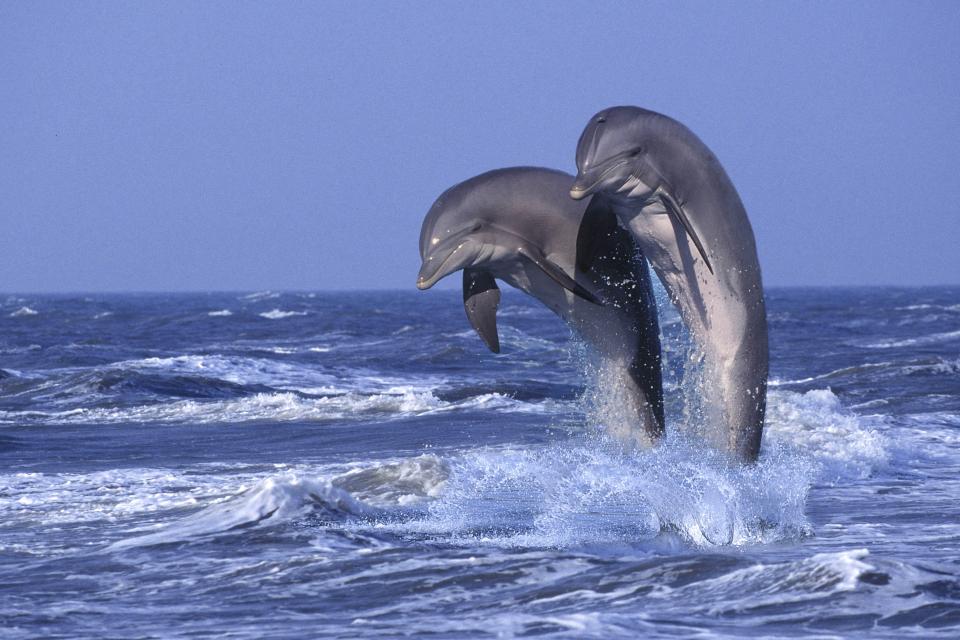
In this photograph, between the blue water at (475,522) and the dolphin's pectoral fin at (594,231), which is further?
the dolphin's pectoral fin at (594,231)

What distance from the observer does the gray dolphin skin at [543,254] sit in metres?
8.52

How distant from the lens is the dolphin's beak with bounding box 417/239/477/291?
845cm

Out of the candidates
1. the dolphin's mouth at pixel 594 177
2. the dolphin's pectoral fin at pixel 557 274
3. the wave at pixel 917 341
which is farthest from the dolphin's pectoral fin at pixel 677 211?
the wave at pixel 917 341

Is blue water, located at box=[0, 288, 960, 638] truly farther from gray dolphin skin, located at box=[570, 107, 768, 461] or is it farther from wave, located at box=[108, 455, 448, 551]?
gray dolphin skin, located at box=[570, 107, 768, 461]

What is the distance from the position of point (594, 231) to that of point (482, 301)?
2.99 feet

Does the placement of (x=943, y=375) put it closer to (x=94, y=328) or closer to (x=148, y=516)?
(x=148, y=516)

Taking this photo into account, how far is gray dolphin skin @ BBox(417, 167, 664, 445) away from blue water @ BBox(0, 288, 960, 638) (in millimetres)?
474

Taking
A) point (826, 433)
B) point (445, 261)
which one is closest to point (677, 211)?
point (445, 261)

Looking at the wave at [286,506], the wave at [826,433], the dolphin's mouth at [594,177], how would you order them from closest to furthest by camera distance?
the dolphin's mouth at [594,177], the wave at [286,506], the wave at [826,433]

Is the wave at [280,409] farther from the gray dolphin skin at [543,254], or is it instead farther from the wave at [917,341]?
the wave at [917,341]

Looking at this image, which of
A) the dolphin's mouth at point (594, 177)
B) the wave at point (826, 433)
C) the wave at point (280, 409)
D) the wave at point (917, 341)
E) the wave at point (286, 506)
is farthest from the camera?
the wave at point (917, 341)

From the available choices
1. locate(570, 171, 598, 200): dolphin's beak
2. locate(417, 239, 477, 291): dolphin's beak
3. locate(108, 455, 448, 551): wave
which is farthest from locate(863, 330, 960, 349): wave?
locate(570, 171, 598, 200): dolphin's beak

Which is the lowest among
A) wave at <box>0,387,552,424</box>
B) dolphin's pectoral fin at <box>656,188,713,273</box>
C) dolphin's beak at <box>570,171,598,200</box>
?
wave at <box>0,387,552,424</box>

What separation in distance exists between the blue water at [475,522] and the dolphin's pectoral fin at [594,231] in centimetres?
107
